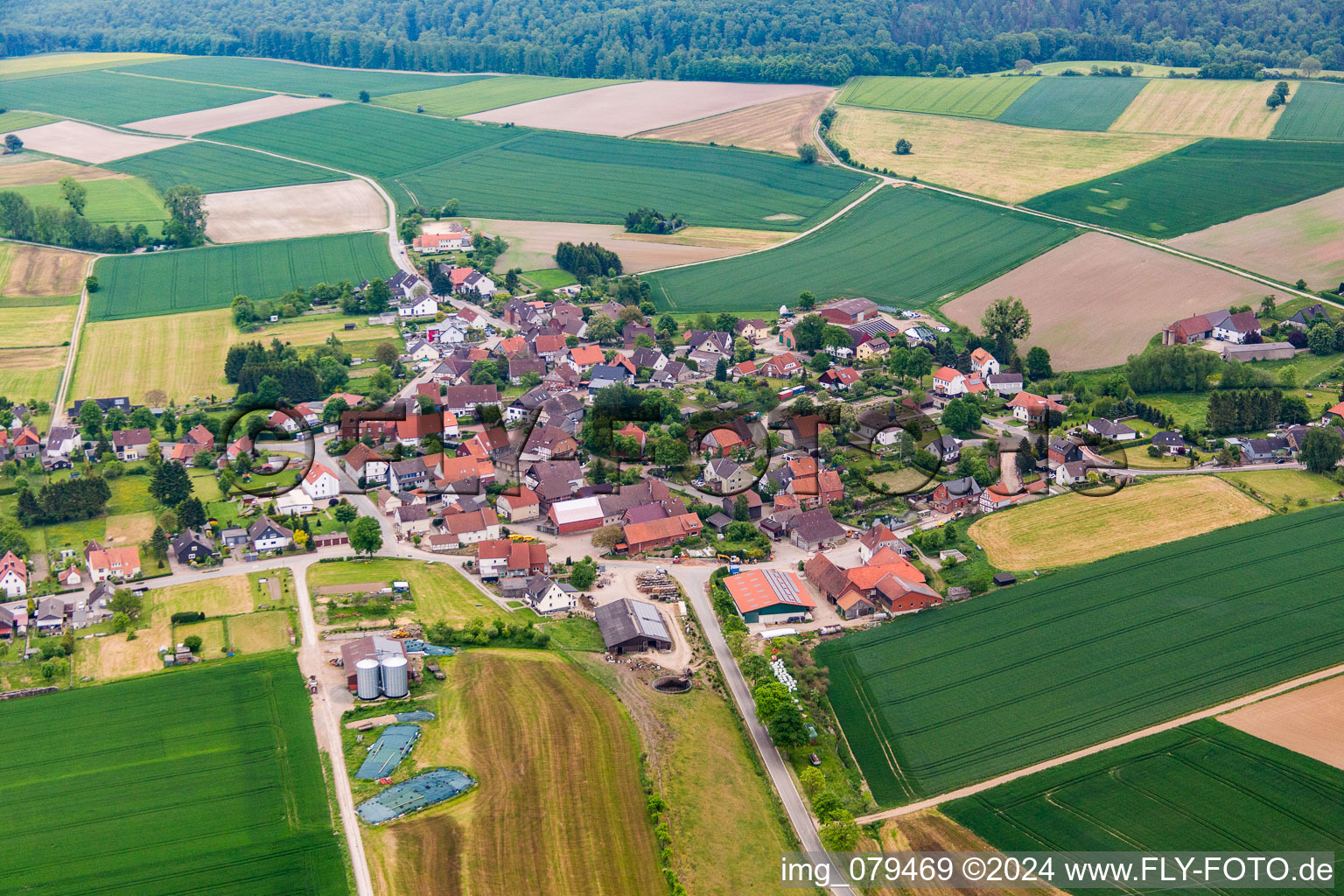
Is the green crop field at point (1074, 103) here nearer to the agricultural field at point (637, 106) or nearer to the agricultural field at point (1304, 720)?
the agricultural field at point (637, 106)

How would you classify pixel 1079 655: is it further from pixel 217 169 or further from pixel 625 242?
pixel 217 169

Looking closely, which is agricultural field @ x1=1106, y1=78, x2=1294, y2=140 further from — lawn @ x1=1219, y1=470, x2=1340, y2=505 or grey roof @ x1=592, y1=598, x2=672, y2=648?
grey roof @ x1=592, y1=598, x2=672, y2=648

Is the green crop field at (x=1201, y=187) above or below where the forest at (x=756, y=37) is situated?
below

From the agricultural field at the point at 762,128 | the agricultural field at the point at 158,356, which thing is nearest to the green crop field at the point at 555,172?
the agricultural field at the point at 762,128

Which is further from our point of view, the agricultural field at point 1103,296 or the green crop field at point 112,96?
the green crop field at point 112,96

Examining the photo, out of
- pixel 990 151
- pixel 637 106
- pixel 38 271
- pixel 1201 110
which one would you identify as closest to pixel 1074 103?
pixel 1201 110

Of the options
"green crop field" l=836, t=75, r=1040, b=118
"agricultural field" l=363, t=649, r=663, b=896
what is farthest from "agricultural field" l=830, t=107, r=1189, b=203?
"agricultural field" l=363, t=649, r=663, b=896

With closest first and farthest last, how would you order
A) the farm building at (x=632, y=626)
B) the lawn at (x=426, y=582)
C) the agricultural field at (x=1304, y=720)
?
the agricultural field at (x=1304, y=720), the farm building at (x=632, y=626), the lawn at (x=426, y=582)
